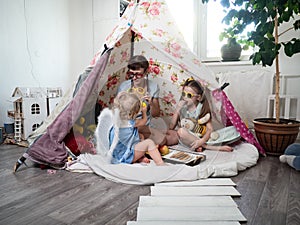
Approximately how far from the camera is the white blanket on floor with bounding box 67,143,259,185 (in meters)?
1.31

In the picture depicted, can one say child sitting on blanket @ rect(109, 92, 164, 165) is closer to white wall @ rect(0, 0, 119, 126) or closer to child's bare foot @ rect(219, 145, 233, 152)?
child's bare foot @ rect(219, 145, 233, 152)

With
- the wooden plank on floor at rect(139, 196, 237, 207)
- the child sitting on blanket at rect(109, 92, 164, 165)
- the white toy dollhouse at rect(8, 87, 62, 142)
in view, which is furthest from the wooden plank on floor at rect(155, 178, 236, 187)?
the white toy dollhouse at rect(8, 87, 62, 142)

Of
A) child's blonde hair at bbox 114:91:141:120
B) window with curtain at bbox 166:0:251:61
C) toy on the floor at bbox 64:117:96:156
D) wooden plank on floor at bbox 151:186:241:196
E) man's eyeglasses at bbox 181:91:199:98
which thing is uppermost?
window with curtain at bbox 166:0:251:61

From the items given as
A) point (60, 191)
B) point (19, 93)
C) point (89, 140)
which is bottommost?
point (60, 191)

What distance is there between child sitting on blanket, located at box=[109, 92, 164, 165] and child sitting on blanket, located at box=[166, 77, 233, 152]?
0.40 metres

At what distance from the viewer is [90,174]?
143 cm

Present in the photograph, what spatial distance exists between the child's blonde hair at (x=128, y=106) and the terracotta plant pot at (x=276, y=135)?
96 centimetres

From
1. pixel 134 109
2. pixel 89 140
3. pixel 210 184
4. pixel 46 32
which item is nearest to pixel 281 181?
pixel 210 184

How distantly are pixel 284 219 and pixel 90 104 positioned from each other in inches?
52.9

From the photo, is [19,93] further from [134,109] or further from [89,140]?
[134,109]

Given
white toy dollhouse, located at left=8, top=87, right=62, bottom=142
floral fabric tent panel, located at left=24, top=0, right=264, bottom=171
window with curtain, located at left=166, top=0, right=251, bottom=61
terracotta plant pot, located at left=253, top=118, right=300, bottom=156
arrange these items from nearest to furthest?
1. floral fabric tent panel, located at left=24, top=0, right=264, bottom=171
2. terracotta plant pot, located at left=253, top=118, right=300, bottom=156
3. white toy dollhouse, located at left=8, top=87, right=62, bottom=142
4. window with curtain, located at left=166, top=0, right=251, bottom=61

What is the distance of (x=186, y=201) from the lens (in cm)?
108

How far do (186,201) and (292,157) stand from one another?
0.88 meters

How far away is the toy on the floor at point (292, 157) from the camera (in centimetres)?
150
